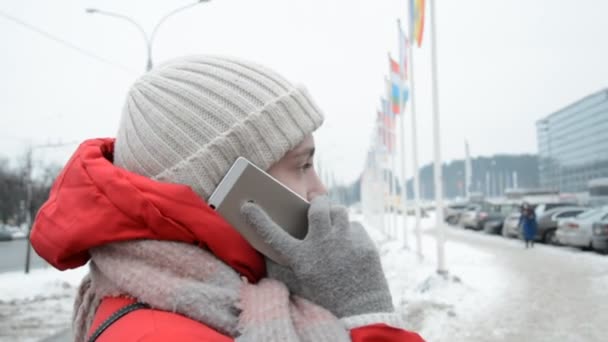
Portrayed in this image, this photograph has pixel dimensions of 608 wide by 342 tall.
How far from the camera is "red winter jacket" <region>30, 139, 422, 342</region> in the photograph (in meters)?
1.04

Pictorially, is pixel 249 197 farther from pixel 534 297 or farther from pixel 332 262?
pixel 534 297

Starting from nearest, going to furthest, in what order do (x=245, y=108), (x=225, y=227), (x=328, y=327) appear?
(x=328, y=327), (x=225, y=227), (x=245, y=108)

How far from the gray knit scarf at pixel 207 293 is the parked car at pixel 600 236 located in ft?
51.7

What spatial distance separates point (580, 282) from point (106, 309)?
1120 cm

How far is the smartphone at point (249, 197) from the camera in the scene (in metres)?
1.13

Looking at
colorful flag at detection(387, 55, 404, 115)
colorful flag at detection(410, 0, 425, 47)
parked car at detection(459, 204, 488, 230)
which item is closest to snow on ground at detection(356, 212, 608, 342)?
colorful flag at detection(387, 55, 404, 115)

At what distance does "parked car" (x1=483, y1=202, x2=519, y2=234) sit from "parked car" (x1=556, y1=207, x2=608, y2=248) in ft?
26.1

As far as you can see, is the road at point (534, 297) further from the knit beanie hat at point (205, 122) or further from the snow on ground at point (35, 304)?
the knit beanie hat at point (205, 122)

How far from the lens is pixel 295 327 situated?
101 centimetres

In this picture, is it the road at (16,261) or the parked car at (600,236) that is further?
the road at (16,261)

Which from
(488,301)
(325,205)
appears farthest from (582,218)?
(325,205)

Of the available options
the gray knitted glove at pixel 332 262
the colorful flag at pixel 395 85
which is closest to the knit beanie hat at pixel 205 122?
the gray knitted glove at pixel 332 262

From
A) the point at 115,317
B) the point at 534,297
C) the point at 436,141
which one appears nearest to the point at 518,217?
the point at 436,141

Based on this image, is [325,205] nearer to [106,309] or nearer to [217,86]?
[217,86]
